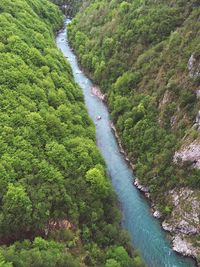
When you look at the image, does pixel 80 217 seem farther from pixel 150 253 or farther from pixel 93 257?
pixel 150 253

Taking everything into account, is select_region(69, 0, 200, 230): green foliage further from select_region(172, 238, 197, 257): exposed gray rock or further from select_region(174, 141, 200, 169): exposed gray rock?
select_region(172, 238, 197, 257): exposed gray rock

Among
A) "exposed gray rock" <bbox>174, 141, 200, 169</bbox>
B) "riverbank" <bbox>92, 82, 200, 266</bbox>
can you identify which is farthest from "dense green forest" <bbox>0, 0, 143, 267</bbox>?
"exposed gray rock" <bbox>174, 141, 200, 169</bbox>

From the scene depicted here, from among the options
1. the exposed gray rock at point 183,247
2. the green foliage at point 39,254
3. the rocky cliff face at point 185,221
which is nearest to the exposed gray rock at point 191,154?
the rocky cliff face at point 185,221

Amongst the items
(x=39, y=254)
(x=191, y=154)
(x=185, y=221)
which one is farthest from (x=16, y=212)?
(x=191, y=154)

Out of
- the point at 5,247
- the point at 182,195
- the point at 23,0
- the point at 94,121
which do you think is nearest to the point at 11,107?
the point at 94,121

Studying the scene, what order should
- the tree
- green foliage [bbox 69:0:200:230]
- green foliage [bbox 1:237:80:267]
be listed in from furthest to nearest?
green foliage [bbox 69:0:200:230]
the tree
green foliage [bbox 1:237:80:267]

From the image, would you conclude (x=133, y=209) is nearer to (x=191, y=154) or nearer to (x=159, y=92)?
(x=191, y=154)
